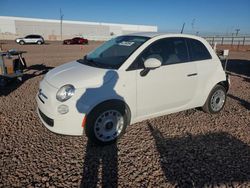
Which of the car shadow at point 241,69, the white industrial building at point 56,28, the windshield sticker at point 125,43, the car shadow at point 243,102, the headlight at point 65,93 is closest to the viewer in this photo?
the headlight at point 65,93

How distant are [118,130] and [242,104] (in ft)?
12.6

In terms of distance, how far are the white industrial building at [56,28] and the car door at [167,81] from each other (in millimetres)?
55965

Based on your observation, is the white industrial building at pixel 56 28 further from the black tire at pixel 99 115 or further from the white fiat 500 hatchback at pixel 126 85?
the black tire at pixel 99 115

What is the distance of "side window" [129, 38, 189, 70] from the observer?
3533 mm

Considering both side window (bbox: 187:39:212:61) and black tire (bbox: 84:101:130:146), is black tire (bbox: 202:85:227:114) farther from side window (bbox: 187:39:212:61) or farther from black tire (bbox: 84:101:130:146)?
black tire (bbox: 84:101:130:146)

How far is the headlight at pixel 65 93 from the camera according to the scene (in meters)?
3.08

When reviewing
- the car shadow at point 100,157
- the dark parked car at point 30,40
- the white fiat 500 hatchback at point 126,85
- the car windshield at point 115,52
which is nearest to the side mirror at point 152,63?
the white fiat 500 hatchback at point 126,85

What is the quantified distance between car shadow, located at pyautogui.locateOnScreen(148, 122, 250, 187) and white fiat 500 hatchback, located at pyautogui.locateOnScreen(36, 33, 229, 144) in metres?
0.66

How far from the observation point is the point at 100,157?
3.16 m

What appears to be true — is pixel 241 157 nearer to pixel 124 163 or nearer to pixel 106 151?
pixel 124 163

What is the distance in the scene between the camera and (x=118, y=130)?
11.7ft

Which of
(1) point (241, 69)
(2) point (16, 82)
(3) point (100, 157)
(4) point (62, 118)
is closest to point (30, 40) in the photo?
(2) point (16, 82)

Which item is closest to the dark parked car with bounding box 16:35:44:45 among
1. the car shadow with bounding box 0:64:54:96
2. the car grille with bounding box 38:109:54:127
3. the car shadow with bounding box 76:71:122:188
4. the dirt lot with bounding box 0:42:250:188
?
the car shadow with bounding box 0:64:54:96

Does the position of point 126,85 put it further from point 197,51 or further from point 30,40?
point 30,40
